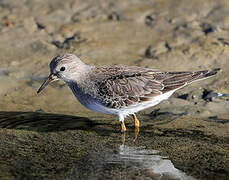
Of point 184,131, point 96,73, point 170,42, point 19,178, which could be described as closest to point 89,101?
point 96,73

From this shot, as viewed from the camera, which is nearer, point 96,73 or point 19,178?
point 19,178

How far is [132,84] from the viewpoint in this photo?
30.3 ft

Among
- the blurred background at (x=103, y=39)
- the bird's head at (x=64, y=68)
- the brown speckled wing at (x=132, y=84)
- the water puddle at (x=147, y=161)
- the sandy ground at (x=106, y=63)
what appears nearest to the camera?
the water puddle at (x=147, y=161)

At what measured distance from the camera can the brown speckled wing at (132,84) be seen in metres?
9.12

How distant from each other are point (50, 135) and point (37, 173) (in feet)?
5.51

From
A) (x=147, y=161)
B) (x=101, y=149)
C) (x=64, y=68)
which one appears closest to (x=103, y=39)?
(x=64, y=68)

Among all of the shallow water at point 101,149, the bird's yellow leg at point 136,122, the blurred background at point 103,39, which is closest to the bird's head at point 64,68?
the shallow water at point 101,149

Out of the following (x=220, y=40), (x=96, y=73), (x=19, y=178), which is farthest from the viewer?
(x=220, y=40)

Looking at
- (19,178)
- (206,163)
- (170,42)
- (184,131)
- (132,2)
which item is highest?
(132,2)

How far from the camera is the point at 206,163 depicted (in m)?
7.54

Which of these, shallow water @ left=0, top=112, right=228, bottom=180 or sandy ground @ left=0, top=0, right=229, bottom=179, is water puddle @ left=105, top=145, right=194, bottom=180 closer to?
shallow water @ left=0, top=112, right=228, bottom=180

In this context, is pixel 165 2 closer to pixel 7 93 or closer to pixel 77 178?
pixel 7 93

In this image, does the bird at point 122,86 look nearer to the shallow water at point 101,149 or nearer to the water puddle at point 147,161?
the shallow water at point 101,149

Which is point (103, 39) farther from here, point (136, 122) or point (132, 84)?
point (136, 122)
